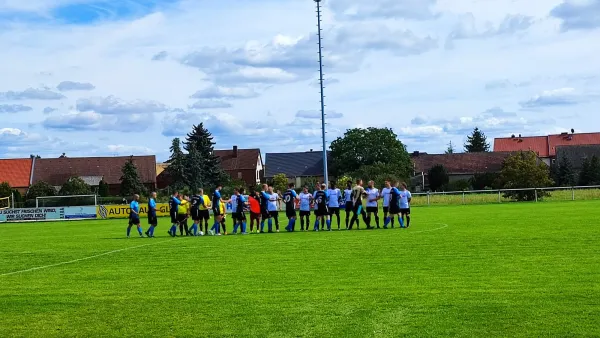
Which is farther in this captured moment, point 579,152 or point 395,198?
point 579,152

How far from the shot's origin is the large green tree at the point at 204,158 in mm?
89188

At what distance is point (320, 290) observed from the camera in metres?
12.3

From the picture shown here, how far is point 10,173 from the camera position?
101 meters

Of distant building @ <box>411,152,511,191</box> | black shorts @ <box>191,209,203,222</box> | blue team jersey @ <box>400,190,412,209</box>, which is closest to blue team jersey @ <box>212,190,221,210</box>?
black shorts @ <box>191,209,203,222</box>

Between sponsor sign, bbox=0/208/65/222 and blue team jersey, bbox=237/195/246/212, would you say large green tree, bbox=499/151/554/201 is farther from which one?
blue team jersey, bbox=237/195/246/212

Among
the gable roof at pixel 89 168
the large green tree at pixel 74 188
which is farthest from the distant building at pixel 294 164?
the large green tree at pixel 74 188

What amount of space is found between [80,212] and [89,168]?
52.2 m

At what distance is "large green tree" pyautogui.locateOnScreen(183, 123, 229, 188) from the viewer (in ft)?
293

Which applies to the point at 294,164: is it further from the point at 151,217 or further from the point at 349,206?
the point at 151,217

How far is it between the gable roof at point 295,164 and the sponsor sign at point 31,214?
215ft

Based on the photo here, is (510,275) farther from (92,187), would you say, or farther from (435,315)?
(92,187)

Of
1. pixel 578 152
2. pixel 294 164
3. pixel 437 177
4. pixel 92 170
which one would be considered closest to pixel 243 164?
pixel 294 164

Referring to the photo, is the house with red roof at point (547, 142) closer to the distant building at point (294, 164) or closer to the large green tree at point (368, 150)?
the large green tree at point (368, 150)

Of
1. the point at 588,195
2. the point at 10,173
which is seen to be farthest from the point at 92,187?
the point at 588,195
